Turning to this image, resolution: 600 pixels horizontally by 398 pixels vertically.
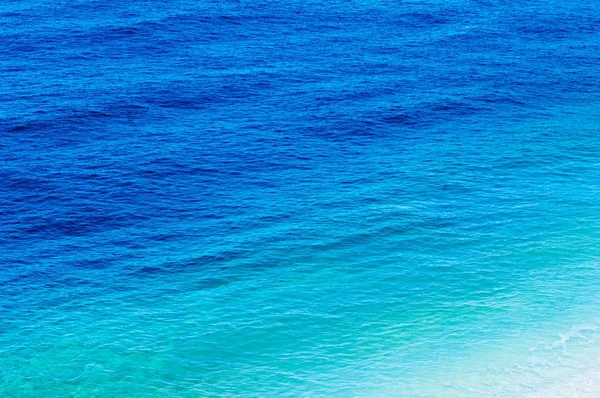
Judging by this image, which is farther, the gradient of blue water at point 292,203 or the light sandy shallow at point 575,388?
the gradient of blue water at point 292,203

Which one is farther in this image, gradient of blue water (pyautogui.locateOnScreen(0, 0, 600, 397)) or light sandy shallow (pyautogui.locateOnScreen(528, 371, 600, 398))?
gradient of blue water (pyautogui.locateOnScreen(0, 0, 600, 397))

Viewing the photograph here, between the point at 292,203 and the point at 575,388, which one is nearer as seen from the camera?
the point at 575,388

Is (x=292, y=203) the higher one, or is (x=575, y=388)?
(x=292, y=203)

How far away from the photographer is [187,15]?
181 m

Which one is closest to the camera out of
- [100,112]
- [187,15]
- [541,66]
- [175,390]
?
[175,390]

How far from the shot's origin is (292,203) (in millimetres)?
114000

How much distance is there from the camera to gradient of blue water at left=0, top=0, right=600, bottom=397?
84.6 m

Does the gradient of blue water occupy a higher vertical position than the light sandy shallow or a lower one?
higher

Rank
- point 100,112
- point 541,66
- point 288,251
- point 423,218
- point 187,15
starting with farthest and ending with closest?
point 187,15 < point 541,66 < point 100,112 < point 423,218 < point 288,251

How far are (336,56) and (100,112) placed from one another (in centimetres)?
5047

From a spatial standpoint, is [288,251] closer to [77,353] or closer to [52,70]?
[77,353]

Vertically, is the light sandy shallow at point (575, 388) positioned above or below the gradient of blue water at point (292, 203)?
below

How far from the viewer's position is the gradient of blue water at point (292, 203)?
277 ft

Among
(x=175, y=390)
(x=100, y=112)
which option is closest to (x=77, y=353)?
(x=175, y=390)
